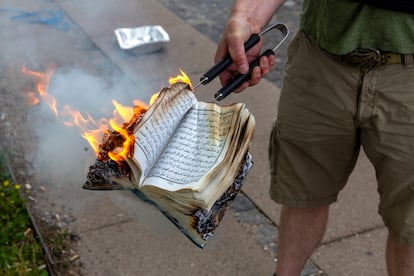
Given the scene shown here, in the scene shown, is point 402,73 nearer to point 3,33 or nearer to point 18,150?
point 18,150

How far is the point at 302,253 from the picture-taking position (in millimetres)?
2604

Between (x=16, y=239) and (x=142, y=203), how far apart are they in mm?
1277

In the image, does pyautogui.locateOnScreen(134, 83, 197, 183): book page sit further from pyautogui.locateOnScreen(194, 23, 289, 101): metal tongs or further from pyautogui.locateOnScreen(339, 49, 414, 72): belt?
pyautogui.locateOnScreen(339, 49, 414, 72): belt

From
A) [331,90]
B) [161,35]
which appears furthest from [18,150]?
[331,90]

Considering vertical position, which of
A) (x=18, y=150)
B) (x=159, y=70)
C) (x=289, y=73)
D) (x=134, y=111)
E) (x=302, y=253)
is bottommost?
(x=159, y=70)

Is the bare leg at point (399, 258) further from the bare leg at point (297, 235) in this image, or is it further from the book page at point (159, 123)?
the book page at point (159, 123)

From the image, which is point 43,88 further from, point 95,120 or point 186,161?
point 186,161

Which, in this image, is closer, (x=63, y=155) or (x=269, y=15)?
(x=269, y=15)

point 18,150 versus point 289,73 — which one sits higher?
point 289,73

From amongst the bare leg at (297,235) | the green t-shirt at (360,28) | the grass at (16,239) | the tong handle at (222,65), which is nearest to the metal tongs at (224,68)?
the tong handle at (222,65)

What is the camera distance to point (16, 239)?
117 inches

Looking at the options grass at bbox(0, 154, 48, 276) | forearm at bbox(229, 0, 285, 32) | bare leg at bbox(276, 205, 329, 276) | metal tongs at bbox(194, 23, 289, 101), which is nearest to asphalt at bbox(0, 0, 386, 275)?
grass at bbox(0, 154, 48, 276)

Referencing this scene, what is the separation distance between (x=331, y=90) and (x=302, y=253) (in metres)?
0.75

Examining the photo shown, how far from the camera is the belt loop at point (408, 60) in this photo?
2.02 m
